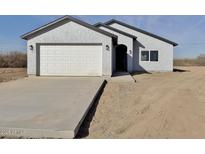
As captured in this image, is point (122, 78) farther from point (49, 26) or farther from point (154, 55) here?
point (154, 55)

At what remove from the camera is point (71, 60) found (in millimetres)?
18703

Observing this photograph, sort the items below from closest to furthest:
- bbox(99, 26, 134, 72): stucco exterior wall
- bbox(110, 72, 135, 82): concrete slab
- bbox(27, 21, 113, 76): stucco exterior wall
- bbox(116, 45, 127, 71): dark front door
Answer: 1. bbox(110, 72, 135, 82): concrete slab
2. bbox(27, 21, 113, 76): stucco exterior wall
3. bbox(99, 26, 134, 72): stucco exterior wall
4. bbox(116, 45, 127, 71): dark front door

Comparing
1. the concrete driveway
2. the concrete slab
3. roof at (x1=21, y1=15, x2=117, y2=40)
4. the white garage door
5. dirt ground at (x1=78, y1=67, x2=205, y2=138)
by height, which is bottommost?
dirt ground at (x1=78, y1=67, x2=205, y2=138)

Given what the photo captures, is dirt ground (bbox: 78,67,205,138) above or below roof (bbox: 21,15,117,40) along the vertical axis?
below

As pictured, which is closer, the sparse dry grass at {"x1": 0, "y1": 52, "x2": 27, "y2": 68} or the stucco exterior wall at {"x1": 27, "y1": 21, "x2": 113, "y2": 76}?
the stucco exterior wall at {"x1": 27, "y1": 21, "x2": 113, "y2": 76}

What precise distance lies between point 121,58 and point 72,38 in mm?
9410

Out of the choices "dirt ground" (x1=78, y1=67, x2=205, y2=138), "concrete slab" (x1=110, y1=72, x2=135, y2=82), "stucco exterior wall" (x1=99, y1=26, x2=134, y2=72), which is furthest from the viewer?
"stucco exterior wall" (x1=99, y1=26, x2=134, y2=72)

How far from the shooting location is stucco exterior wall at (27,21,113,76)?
18.3 meters

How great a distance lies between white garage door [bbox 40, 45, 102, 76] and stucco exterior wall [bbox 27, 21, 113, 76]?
1.32 feet

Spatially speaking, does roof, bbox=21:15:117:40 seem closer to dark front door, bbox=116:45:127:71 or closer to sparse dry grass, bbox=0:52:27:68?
dark front door, bbox=116:45:127:71

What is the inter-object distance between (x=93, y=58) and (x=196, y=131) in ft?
42.3

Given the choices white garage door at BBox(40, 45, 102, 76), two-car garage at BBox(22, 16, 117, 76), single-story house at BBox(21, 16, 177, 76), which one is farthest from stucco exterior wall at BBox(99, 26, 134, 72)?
white garage door at BBox(40, 45, 102, 76)

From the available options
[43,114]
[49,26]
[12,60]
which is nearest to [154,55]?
[49,26]

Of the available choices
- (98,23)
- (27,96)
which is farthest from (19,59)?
(27,96)
